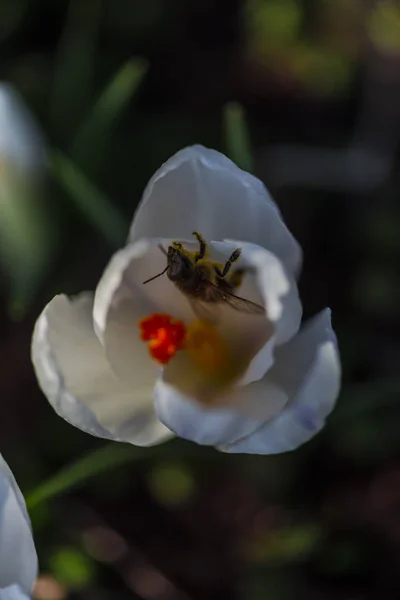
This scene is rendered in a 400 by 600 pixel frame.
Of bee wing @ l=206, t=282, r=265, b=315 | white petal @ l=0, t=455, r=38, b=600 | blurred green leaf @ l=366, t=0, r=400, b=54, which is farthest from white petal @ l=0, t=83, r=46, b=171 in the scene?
blurred green leaf @ l=366, t=0, r=400, b=54

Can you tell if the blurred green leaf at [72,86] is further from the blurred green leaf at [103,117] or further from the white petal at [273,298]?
the white petal at [273,298]

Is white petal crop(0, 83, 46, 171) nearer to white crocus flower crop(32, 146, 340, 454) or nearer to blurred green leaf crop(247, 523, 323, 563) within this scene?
white crocus flower crop(32, 146, 340, 454)

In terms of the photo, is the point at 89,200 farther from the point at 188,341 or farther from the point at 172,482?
the point at 172,482

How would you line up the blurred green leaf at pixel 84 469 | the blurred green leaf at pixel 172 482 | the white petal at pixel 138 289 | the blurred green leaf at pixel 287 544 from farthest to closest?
the blurred green leaf at pixel 172 482 → the blurred green leaf at pixel 287 544 → the blurred green leaf at pixel 84 469 → the white petal at pixel 138 289

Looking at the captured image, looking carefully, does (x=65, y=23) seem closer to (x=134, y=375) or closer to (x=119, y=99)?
(x=119, y=99)

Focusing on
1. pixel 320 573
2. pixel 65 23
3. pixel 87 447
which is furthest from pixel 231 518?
pixel 65 23

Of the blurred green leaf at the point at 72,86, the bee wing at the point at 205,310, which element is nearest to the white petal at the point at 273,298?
the bee wing at the point at 205,310
